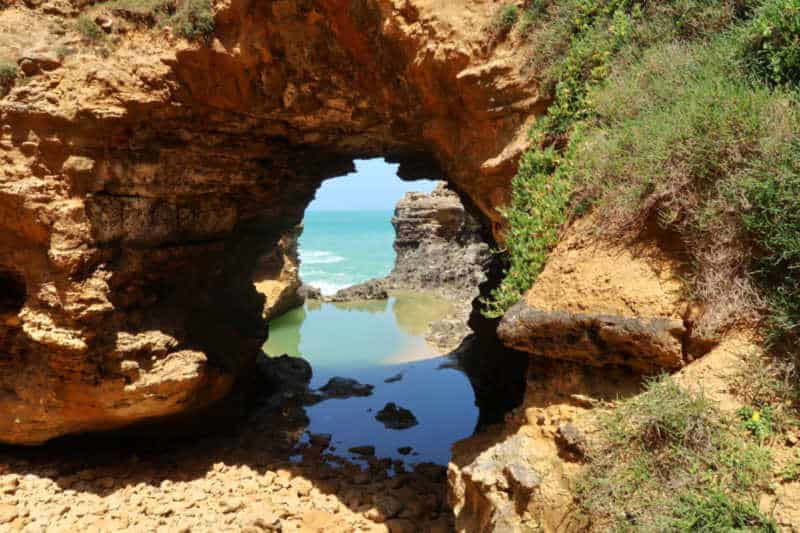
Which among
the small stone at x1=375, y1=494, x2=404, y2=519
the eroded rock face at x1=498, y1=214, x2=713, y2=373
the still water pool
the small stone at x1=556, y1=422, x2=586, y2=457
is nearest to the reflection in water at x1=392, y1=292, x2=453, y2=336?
the still water pool

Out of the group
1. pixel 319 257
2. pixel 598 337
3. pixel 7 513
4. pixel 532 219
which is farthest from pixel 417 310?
pixel 319 257

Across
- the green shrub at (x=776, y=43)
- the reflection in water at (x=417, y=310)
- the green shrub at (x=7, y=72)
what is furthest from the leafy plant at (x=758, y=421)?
the reflection in water at (x=417, y=310)

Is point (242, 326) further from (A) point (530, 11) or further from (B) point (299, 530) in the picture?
(A) point (530, 11)

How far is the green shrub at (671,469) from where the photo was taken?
8.71 feet

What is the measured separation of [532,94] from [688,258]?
2.85 m

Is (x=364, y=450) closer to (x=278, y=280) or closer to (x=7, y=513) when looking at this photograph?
(x=7, y=513)

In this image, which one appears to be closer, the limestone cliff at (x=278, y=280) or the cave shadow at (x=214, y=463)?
the cave shadow at (x=214, y=463)

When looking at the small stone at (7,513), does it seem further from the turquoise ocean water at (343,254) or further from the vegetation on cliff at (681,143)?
the turquoise ocean water at (343,254)

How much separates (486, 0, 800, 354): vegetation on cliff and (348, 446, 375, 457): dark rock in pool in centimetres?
533

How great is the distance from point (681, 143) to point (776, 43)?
47.3 inches

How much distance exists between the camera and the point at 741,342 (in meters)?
3.09

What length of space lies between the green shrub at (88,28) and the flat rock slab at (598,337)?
682 centimetres

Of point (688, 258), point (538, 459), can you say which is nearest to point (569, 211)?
point (688, 258)

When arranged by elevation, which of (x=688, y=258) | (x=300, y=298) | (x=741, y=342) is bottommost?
(x=300, y=298)
